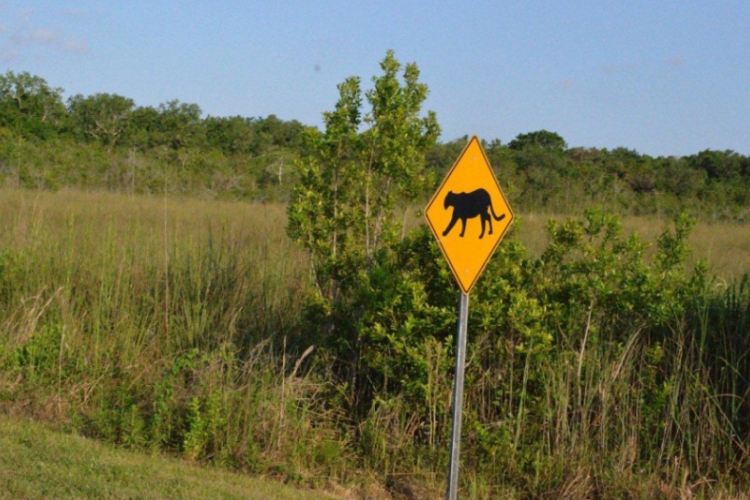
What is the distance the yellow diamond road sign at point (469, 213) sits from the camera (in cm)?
643

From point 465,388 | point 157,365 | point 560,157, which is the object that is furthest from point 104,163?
point 465,388

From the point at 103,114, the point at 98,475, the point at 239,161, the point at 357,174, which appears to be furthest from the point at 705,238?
the point at 103,114

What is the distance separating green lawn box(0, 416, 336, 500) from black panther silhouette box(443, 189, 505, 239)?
98.0 inches

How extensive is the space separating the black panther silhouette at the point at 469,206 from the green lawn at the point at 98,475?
8.17 feet

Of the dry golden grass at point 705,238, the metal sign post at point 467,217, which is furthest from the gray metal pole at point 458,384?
the dry golden grass at point 705,238

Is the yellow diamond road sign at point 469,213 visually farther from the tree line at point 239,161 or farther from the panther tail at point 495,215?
the tree line at point 239,161

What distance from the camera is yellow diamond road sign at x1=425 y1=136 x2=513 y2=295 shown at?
643 centimetres

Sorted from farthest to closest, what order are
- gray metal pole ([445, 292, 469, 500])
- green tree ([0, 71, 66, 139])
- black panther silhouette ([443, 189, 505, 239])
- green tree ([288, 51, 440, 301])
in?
green tree ([0, 71, 66, 139]) < green tree ([288, 51, 440, 301]) < black panther silhouette ([443, 189, 505, 239]) < gray metal pole ([445, 292, 469, 500])

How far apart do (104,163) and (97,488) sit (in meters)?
18.1

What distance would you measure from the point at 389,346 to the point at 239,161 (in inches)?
719

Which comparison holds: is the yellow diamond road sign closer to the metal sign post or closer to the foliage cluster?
the metal sign post

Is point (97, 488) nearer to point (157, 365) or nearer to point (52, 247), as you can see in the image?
point (157, 365)

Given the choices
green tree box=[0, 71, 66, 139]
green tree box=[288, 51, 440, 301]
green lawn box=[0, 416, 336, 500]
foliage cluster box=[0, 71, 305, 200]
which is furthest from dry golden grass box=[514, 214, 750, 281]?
green tree box=[0, 71, 66, 139]

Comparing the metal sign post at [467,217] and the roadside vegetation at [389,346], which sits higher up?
the metal sign post at [467,217]
